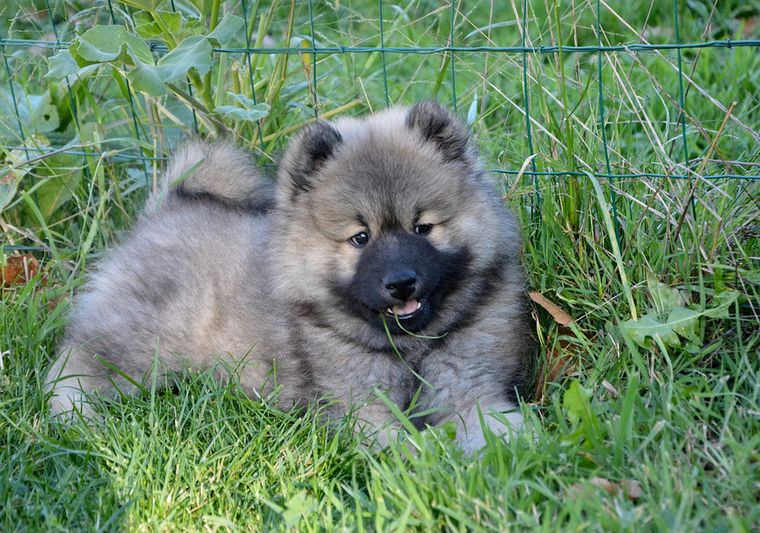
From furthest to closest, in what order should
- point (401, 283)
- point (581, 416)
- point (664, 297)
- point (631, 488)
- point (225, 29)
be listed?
1. point (225, 29)
2. point (664, 297)
3. point (401, 283)
4. point (581, 416)
5. point (631, 488)

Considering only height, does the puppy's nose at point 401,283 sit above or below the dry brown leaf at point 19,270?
above

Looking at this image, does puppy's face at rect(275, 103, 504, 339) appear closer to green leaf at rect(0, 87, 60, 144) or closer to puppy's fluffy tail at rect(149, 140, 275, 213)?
puppy's fluffy tail at rect(149, 140, 275, 213)

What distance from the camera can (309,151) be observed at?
8.79 feet

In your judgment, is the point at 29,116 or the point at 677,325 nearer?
the point at 677,325

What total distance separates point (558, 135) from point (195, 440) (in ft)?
5.23

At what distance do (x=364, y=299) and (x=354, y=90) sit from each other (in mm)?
1726

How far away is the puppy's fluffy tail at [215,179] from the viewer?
323 centimetres

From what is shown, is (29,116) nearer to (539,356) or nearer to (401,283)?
(401,283)

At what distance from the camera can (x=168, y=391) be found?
8.87 ft

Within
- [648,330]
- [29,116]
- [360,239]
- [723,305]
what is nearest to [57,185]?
[29,116]

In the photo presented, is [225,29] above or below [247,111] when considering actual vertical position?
above

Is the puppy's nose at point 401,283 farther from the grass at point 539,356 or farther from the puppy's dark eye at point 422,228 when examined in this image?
the grass at point 539,356

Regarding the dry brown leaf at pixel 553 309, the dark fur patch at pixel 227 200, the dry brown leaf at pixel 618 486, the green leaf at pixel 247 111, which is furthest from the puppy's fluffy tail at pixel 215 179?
the dry brown leaf at pixel 618 486

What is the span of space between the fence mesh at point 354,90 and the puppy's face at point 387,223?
16.3 inches
